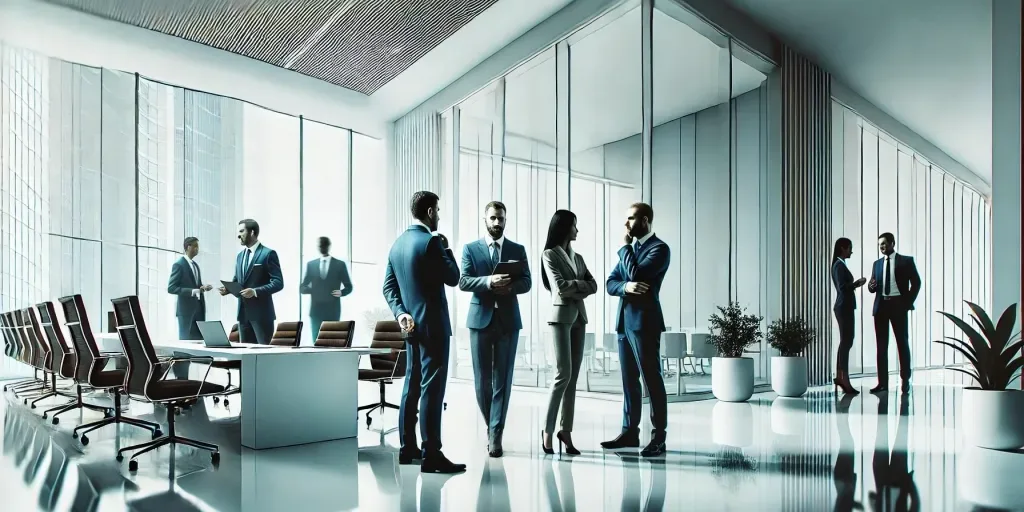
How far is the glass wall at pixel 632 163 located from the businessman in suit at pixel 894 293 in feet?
4.91

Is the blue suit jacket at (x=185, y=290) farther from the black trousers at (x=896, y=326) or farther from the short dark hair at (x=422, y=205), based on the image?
the black trousers at (x=896, y=326)

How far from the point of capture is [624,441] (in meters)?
4.80

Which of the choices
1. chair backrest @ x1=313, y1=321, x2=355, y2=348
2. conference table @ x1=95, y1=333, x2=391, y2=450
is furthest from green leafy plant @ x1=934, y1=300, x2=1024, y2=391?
chair backrest @ x1=313, y1=321, x2=355, y2=348

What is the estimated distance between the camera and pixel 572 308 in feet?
14.2

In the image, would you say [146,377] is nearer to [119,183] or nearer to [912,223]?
[119,183]

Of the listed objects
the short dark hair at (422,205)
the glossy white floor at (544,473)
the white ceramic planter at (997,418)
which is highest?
the short dark hair at (422,205)

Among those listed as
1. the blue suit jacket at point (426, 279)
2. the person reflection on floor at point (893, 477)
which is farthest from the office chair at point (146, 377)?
the person reflection on floor at point (893, 477)

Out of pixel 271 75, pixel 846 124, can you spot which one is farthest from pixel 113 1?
pixel 846 124

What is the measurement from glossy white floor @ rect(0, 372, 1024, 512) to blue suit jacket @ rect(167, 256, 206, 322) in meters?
2.03

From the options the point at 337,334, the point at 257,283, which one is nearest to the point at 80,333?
the point at 337,334

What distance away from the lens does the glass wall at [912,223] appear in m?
11.9

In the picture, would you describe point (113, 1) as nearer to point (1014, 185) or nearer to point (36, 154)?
point (36, 154)

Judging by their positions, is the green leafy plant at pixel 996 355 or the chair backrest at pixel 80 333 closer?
the green leafy plant at pixel 996 355

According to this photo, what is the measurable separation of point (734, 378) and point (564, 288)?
4220mm
